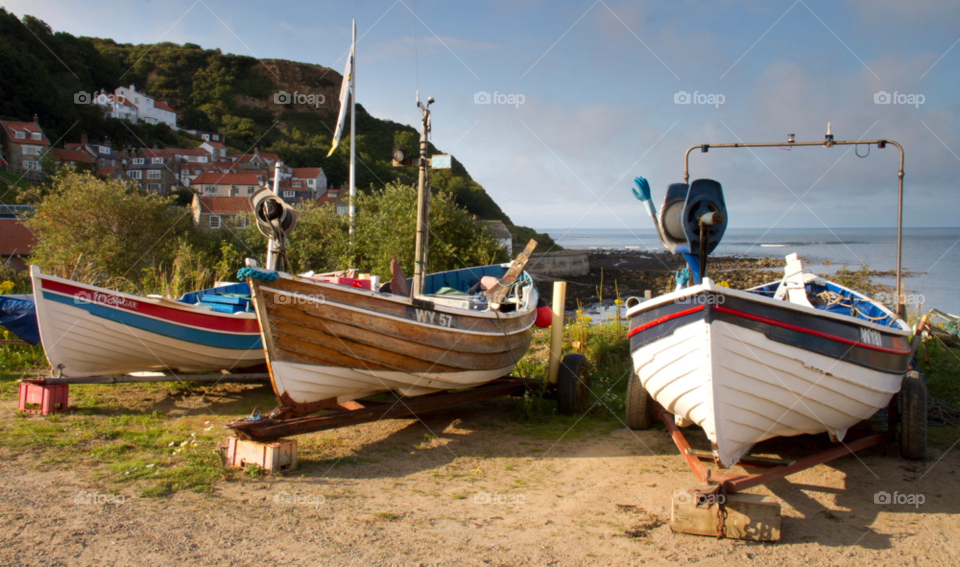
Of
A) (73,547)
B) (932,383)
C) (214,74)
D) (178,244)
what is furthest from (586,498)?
(214,74)

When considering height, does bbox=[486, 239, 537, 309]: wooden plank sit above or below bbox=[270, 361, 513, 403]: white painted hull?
above

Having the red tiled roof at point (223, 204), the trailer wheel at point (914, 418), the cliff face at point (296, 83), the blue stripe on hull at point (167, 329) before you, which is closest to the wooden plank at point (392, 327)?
the blue stripe on hull at point (167, 329)

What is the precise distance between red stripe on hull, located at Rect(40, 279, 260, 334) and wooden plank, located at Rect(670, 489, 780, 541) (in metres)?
5.84

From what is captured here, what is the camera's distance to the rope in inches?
191

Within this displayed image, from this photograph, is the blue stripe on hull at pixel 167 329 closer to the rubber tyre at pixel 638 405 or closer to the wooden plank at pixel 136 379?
the wooden plank at pixel 136 379

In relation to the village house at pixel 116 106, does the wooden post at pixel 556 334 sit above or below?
below

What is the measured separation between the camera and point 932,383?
7.94m

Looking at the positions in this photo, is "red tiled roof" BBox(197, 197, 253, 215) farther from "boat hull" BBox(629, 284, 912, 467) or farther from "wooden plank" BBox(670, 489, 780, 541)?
"wooden plank" BBox(670, 489, 780, 541)

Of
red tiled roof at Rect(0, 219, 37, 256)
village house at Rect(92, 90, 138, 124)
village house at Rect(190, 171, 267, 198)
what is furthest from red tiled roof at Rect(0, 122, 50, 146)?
red tiled roof at Rect(0, 219, 37, 256)

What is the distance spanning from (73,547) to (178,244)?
16.4 meters

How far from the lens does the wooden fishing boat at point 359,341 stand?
17.2ft

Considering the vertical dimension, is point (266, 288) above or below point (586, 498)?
above

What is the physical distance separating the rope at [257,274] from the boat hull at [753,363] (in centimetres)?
→ 318

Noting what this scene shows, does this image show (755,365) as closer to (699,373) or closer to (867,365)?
(699,373)
